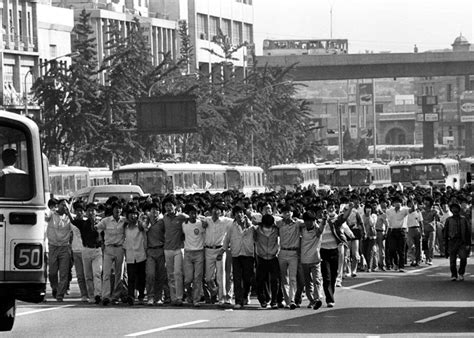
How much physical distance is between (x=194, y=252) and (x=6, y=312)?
1085 cm

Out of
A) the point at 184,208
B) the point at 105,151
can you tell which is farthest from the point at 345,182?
the point at 184,208

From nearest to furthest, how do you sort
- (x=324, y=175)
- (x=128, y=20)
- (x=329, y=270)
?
(x=329, y=270)
(x=324, y=175)
(x=128, y=20)

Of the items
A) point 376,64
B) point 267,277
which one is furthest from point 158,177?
point 376,64

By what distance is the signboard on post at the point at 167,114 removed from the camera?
240 ft

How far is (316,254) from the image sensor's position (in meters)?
28.3

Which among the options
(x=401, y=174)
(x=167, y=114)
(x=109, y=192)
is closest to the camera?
(x=109, y=192)

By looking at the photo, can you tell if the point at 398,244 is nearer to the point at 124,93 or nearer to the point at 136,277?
the point at 136,277

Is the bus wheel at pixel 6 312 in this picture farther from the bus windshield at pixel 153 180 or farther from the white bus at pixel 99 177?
the white bus at pixel 99 177

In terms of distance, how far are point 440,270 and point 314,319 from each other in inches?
562

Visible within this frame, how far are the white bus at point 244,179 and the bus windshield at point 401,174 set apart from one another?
9179 mm

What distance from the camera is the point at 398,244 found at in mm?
39875

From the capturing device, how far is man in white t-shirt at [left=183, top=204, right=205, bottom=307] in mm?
29312

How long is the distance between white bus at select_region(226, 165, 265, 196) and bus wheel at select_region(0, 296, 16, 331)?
48558 mm

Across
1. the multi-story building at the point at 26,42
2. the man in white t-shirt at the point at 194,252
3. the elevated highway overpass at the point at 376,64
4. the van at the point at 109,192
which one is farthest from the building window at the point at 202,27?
the man in white t-shirt at the point at 194,252
